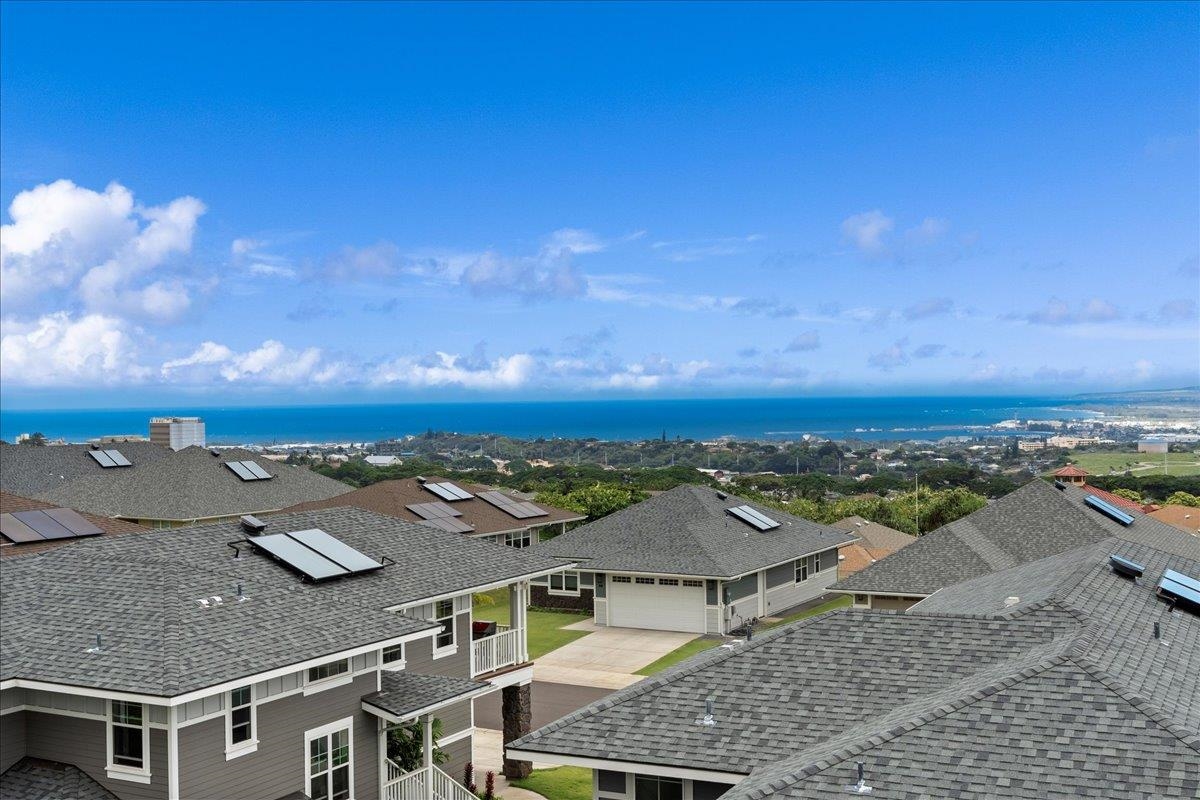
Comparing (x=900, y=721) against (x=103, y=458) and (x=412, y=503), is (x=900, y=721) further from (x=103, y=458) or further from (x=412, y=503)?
(x=103, y=458)

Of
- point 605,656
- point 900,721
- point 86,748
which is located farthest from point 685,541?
point 900,721

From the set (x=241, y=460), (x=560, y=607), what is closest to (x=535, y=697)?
(x=560, y=607)

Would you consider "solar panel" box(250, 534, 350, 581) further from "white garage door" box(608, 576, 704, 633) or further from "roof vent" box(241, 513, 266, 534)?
"white garage door" box(608, 576, 704, 633)

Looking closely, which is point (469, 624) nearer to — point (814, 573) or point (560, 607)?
point (560, 607)

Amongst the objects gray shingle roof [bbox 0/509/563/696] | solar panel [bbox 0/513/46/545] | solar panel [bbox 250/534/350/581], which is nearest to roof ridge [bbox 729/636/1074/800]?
gray shingle roof [bbox 0/509/563/696]

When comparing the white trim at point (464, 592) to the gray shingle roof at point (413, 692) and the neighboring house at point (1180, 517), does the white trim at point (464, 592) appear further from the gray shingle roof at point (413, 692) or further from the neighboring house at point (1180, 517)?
the neighboring house at point (1180, 517)
